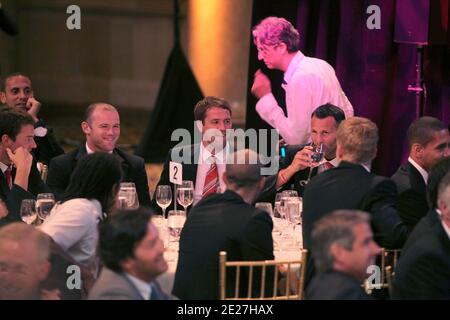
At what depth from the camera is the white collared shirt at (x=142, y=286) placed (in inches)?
131

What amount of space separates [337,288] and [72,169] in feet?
8.80

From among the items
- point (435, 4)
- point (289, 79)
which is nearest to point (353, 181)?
point (289, 79)

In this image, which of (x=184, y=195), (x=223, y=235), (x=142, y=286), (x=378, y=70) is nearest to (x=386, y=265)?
(x=223, y=235)

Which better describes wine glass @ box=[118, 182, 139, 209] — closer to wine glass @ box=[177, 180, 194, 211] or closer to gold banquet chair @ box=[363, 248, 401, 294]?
wine glass @ box=[177, 180, 194, 211]

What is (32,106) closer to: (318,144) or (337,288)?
(318,144)

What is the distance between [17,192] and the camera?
16.8ft

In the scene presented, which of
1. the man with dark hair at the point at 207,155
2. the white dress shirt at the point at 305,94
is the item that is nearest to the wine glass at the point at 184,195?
the man with dark hair at the point at 207,155

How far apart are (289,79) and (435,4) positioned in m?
1.29

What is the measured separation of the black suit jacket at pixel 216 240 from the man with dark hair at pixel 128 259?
667 mm

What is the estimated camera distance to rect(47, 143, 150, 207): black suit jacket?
5.50m

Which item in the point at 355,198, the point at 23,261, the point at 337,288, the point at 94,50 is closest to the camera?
the point at 337,288

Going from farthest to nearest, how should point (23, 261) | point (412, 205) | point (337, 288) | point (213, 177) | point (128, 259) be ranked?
1. point (213, 177)
2. point (412, 205)
3. point (23, 261)
4. point (128, 259)
5. point (337, 288)
